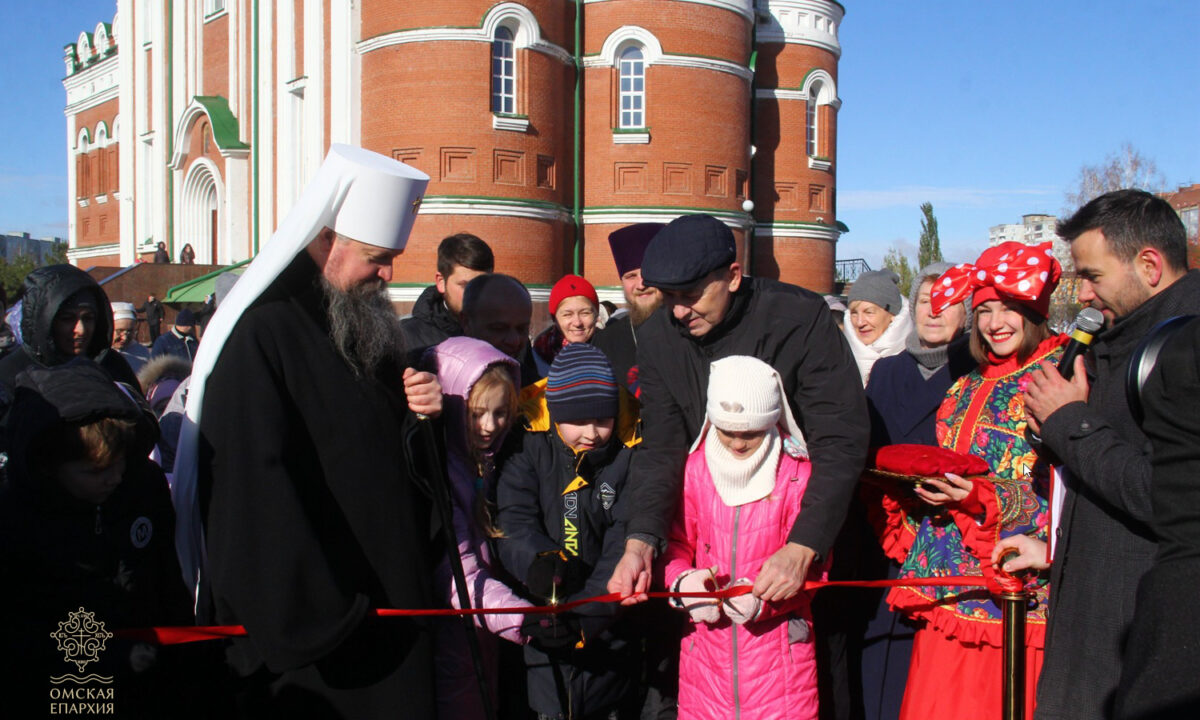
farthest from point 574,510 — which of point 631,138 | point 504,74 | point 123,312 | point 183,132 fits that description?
point 183,132

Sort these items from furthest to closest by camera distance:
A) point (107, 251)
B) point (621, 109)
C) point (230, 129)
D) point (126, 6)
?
point (107, 251) → point (126, 6) → point (230, 129) → point (621, 109)

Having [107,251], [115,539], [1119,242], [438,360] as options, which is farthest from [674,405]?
[107,251]

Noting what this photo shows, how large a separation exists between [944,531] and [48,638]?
319cm

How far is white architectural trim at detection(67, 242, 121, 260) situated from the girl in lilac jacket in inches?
1422

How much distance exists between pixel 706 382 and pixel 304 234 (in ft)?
5.71

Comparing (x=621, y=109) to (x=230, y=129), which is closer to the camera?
(x=621, y=109)

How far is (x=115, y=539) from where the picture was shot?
301 centimetres

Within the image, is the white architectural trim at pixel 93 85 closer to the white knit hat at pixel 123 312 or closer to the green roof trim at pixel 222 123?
the green roof trim at pixel 222 123

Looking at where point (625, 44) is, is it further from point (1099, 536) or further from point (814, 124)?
point (1099, 536)

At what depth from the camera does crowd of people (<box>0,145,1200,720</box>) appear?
2705 mm

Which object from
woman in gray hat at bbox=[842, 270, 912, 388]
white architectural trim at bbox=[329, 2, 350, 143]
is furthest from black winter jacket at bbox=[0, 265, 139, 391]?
white architectural trim at bbox=[329, 2, 350, 143]

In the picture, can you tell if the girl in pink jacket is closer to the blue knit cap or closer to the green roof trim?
the blue knit cap

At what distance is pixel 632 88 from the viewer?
23.7 meters

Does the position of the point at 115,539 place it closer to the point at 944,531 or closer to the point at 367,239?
the point at 367,239
